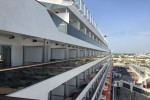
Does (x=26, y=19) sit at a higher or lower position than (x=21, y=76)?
higher

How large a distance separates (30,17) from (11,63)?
2.54 meters

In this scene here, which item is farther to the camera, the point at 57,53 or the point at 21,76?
the point at 57,53

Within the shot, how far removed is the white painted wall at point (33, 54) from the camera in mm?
10680

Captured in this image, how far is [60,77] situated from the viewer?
32.1 feet

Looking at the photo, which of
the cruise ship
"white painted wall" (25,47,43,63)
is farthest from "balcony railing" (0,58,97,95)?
"white painted wall" (25,47,43,63)

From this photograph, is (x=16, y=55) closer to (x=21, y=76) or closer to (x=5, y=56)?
(x=5, y=56)

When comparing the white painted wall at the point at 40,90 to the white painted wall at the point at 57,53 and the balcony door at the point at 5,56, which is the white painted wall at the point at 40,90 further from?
the white painted wall at the point at 57,53

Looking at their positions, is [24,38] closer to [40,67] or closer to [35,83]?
[40,67]

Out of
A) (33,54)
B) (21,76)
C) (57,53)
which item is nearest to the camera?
(21,76)

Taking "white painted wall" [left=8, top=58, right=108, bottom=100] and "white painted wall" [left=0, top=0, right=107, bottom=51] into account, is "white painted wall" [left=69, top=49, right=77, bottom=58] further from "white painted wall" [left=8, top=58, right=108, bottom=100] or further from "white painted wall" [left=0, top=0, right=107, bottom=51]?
"white painted wall" [left=8, top=58, right=108, bottom=100]

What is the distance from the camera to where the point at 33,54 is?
35.9ft

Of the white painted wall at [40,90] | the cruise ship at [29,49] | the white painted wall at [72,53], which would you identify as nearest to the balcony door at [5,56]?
the cruise ship at [29,49]

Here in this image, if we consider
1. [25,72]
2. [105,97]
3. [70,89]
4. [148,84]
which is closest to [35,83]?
[25,72]

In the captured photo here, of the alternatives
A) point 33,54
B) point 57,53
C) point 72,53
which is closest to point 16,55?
point 33,54
